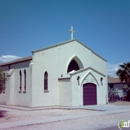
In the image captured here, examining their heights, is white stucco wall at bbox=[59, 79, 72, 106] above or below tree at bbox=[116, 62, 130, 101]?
below

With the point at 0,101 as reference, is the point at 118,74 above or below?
above

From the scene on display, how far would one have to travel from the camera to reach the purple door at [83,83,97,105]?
977 inches

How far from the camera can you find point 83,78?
2469 cm

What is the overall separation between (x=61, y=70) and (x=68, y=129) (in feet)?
45.4

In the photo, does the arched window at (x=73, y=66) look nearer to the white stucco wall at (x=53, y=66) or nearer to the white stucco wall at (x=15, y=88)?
the white stucco wall at (x=53, y=66)

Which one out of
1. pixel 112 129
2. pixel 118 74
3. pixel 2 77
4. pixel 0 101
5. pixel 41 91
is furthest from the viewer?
pixel 118 74

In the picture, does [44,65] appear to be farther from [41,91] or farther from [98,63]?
[98,63]

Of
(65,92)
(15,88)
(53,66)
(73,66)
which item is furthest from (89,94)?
(15,88)

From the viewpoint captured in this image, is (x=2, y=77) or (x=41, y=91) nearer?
(x=2, y=77)

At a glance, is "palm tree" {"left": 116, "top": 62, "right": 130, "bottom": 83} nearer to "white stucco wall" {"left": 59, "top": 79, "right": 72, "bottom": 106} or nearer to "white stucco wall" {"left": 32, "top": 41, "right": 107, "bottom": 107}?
"white stucco wall" {"left": 32, "top": 41, "right": 107, "bottom": 107}

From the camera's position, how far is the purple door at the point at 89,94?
81.4 feet

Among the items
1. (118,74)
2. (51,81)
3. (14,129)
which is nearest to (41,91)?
(51,81)

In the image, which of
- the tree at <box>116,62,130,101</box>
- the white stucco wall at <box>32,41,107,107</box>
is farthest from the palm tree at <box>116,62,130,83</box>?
the white stucco wall at <box>32,41,107,107</box>

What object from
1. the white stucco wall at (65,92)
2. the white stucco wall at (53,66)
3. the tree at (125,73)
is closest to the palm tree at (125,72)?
the tree at (125,73)
